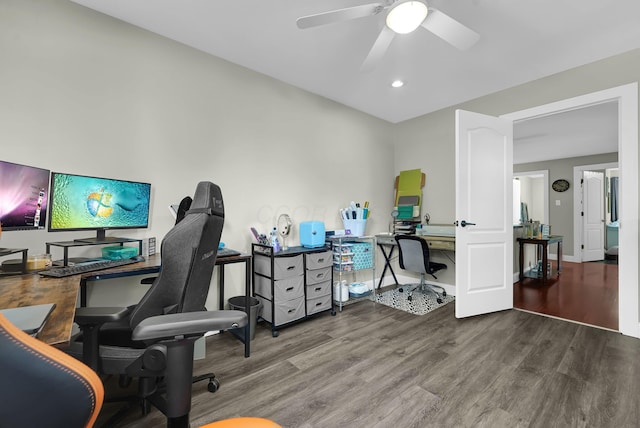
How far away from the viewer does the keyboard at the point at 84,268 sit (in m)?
1.40

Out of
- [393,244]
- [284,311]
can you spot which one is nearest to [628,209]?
[393,244]

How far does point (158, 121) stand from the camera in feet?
7.63

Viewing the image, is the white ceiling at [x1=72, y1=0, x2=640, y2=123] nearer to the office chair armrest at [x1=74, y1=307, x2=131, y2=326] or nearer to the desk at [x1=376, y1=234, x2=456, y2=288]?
the desk at [x1=376, y1=234, x2=456, y2=288]

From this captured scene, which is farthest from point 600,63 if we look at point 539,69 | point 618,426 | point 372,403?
point 372,403

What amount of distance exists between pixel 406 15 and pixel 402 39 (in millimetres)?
727

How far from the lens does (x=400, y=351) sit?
7.34ft

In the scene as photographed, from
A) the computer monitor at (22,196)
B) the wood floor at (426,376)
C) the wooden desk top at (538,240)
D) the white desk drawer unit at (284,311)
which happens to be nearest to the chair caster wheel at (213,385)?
the wood floor at (426,376)

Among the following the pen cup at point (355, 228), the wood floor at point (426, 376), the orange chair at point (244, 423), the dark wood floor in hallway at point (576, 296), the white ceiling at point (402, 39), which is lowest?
the wood floor at point (426, 376)

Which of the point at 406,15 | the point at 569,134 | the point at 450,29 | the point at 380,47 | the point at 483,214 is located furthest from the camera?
the point at 569,134

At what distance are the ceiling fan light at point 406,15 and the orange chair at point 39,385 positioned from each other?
207cm

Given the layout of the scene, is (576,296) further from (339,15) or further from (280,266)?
(339,15)

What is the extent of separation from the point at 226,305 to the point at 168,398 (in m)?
1.91

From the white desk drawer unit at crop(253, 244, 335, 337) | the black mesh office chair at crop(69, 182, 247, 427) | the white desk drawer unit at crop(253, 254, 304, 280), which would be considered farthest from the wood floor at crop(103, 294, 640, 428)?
the black mesh office chair at crop(69, 182, 247, 427)

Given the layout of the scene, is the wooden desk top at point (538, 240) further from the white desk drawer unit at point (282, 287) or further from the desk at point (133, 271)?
the desk at point (133, 271)
